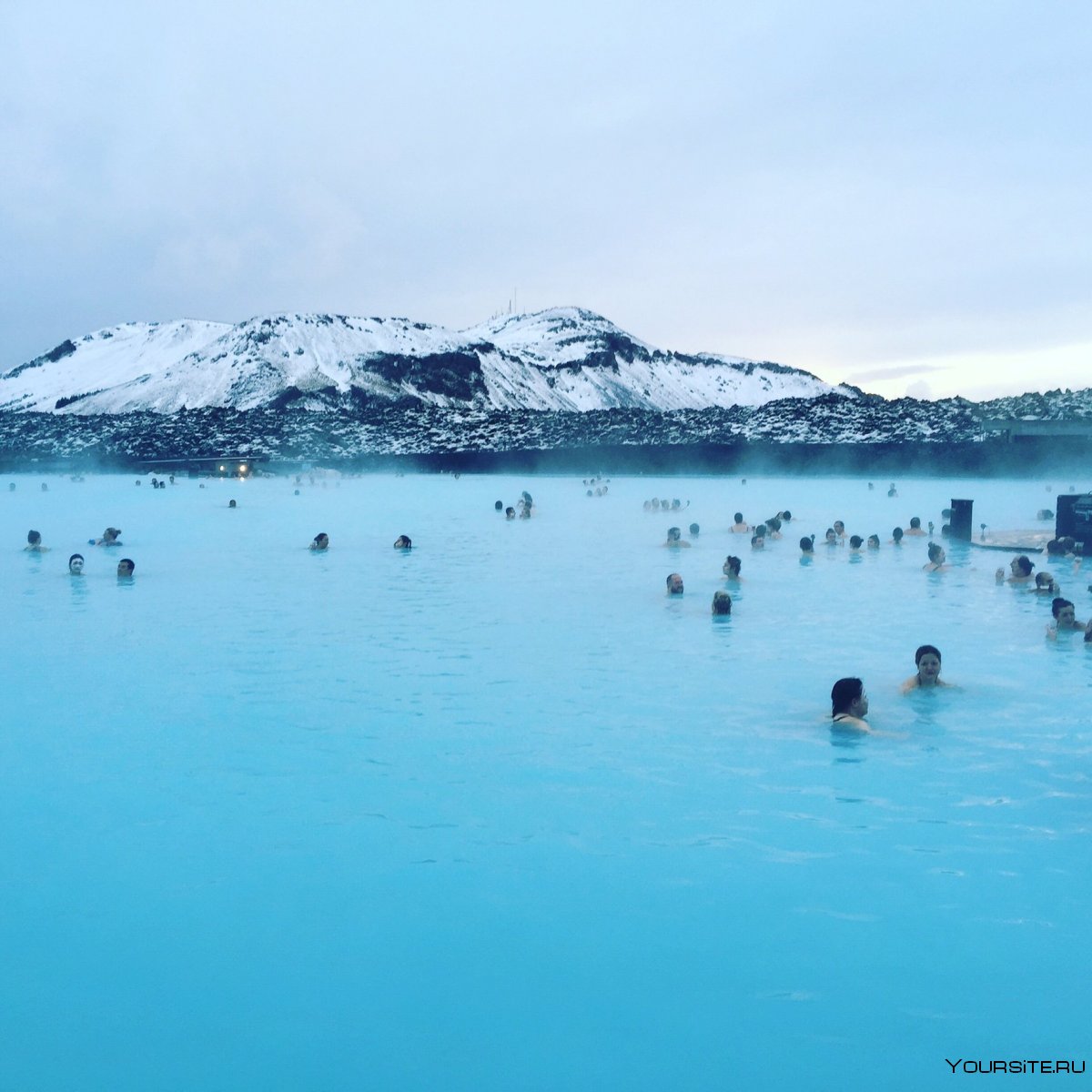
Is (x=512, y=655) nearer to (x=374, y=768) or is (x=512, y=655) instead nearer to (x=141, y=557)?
(x=374, y=768)

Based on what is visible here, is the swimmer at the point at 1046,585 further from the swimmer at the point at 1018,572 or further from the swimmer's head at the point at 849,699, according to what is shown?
the swimmer's head at the point at 849,699

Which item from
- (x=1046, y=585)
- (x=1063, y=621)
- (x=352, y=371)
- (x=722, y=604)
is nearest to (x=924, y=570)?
(x=1046, y=585)

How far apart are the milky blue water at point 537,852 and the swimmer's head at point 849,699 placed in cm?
19

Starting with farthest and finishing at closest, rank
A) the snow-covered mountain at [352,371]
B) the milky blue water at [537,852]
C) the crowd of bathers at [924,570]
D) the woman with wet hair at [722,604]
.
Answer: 1. the snow-covered mountain at [352,371]
2. the woman with wet hair at [722,604]
3. the crowd of bathers at [924,570]
4. the milky blue water at [537,852]

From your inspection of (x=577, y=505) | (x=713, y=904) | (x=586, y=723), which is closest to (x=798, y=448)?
(x=577, y=505)

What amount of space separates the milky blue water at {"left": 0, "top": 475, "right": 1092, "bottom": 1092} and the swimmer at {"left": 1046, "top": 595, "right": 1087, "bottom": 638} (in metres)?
0.29

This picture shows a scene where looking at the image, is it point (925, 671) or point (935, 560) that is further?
point (935, 560)

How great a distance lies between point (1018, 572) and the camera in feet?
40.3

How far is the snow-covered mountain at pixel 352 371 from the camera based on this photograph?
135125mm

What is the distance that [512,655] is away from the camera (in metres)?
9.23

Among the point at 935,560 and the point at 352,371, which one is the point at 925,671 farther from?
the point at 352,371

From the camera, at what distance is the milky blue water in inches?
143

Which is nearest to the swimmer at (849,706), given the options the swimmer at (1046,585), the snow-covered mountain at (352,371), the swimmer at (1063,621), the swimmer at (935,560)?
the swimmer at (1063,621)

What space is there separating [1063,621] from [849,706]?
3746mm
